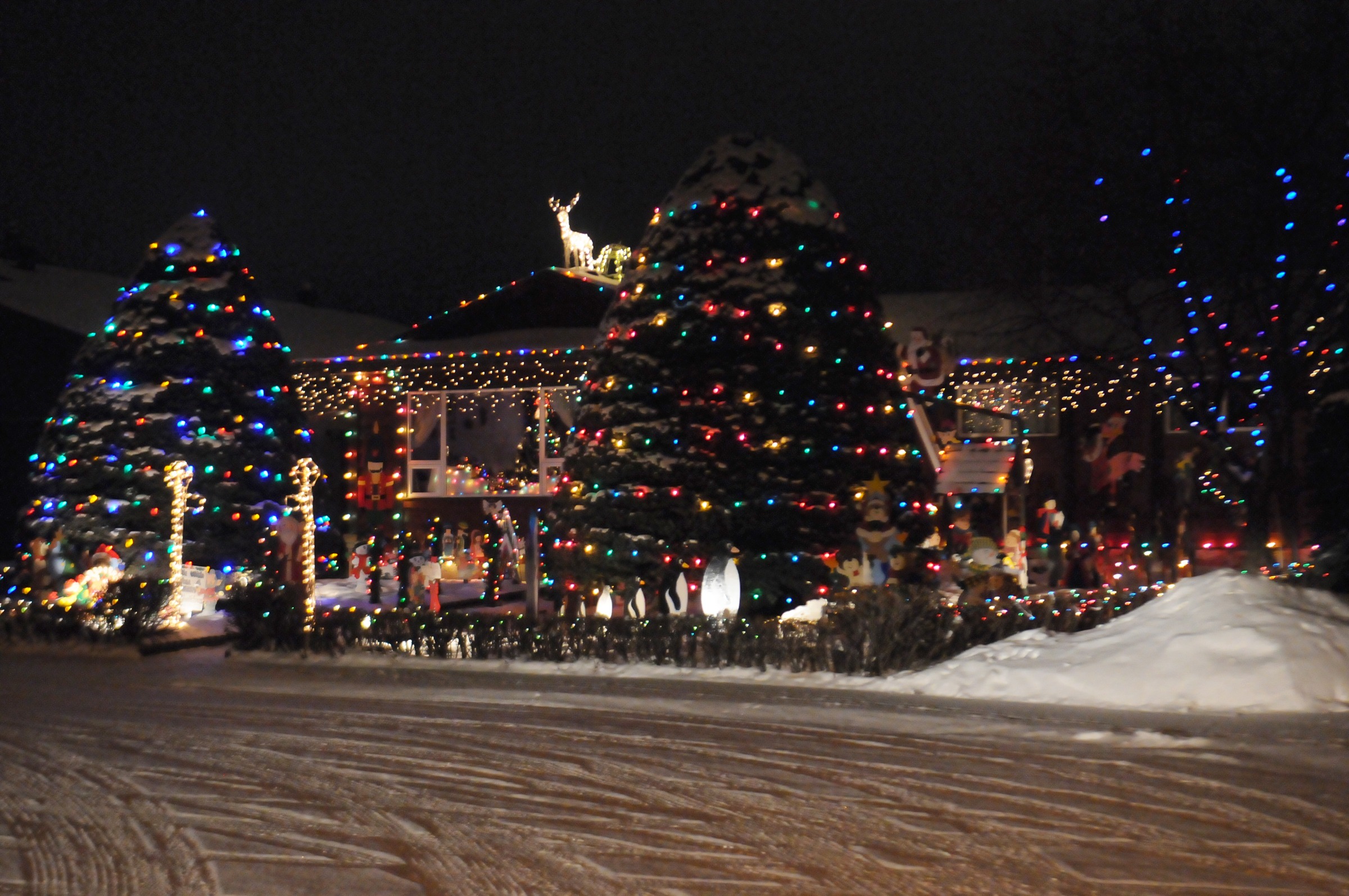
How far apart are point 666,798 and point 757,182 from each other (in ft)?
Answer: 34.2

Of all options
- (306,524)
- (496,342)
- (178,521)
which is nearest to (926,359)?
(306,524)

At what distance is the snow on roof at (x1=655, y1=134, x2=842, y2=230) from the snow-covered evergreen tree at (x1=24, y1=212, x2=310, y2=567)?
8.94 m

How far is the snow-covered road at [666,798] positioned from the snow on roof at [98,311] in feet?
67.7

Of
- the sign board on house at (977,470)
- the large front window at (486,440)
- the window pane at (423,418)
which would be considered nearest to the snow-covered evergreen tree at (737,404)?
the sign board on house at (977,470)

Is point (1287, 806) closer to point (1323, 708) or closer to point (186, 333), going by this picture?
point (1323, 708)

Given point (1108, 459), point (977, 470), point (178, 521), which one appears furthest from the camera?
point (1108, 459)

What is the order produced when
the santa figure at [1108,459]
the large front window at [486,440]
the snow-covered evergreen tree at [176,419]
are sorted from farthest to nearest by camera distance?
the large front window at [486,440] → the santa figure at [1108,459] → the snow-covered evergreen tree at [176,419]

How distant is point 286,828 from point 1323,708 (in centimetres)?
768

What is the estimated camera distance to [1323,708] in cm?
988

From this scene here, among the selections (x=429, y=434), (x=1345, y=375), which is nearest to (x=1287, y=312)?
(x=1345, y=375)

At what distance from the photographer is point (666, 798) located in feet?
24.8

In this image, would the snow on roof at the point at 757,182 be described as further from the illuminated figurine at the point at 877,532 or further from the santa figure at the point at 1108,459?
the santa figure at the point at 1108,459

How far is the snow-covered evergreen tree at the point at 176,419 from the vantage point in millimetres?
20547

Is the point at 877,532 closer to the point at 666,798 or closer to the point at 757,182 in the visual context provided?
the point at 757,182
